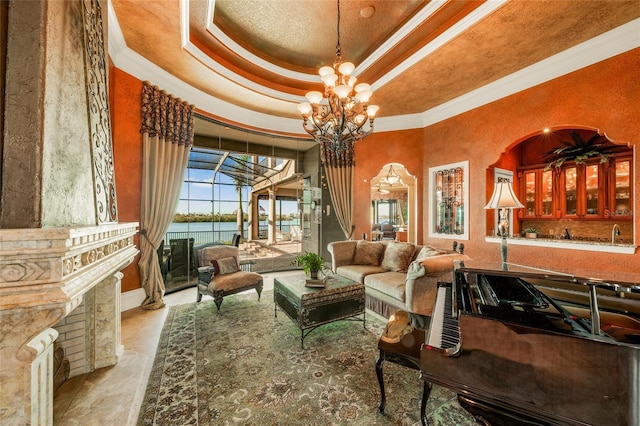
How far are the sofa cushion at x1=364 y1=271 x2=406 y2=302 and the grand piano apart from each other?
1536 millimetres

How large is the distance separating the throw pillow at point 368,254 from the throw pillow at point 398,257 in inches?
8.2

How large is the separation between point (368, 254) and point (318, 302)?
1.85 m

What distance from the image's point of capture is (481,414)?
1133 millimetres

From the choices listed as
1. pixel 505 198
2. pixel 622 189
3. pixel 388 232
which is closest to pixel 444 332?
pixel 505 198

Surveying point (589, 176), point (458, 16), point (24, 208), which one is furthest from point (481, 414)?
point (589, 176)

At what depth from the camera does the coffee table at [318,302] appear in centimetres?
250

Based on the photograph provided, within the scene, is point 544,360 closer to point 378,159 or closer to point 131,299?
point 131,299

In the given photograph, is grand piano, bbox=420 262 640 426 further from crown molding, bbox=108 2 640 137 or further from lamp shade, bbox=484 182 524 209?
crown molding, bbox=108 2 640 137

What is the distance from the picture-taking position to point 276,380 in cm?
196

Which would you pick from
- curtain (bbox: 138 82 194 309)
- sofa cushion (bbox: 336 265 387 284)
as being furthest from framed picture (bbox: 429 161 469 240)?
curtain (bbox: 138 82 194 309)

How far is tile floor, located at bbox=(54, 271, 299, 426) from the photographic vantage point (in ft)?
5.21

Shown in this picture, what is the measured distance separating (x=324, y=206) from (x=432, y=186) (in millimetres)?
2416

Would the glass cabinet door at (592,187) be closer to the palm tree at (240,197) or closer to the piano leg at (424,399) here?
the piano leg at (424,399)

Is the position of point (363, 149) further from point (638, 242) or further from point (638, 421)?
point (638, 421)
